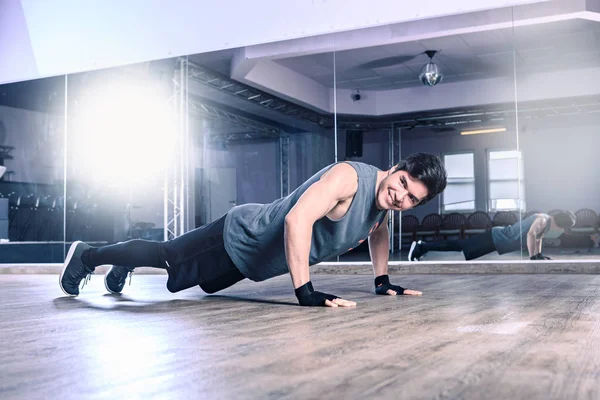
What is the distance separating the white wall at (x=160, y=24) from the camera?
5.56 meters

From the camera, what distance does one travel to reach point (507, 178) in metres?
6.54

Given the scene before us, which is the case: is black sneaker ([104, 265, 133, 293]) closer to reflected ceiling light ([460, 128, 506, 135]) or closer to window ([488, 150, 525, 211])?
window ([488, 150, 525, 211])

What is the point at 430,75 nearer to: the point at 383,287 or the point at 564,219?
the point at 564,219

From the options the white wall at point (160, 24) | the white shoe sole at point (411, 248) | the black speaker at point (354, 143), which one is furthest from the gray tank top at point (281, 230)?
the black speaker at point (354, 143)

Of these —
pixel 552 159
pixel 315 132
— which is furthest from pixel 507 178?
pixel 315 132

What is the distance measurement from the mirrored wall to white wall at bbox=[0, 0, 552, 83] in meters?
0.94

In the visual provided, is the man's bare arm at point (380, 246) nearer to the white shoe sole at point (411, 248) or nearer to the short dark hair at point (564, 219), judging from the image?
the white shoe sole at point (411, 248)

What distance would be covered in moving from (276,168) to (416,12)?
8.64 feet

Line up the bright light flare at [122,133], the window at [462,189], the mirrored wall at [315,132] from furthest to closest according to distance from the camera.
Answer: the bright light flare at [122,133] → the window at [462,189] → the mirrored wall at [315,132]

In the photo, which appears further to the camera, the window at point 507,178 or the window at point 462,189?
the window at point 462,189

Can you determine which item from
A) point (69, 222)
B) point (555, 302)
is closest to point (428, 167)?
point (555, 302)

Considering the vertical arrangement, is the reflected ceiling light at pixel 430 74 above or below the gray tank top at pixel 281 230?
above

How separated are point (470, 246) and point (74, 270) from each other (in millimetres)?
4378

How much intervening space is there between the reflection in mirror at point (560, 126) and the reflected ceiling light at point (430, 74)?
0.80 m
